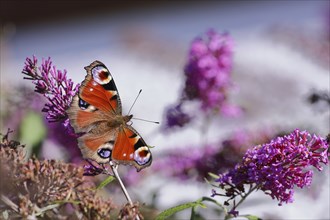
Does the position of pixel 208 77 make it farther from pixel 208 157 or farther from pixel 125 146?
pixel 125 146

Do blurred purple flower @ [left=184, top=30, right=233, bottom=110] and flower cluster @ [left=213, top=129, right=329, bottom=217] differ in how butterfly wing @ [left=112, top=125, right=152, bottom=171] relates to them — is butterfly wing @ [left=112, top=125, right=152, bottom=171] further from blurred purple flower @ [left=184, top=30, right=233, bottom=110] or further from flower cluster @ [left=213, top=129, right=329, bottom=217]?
blurred purple flower @ [left=184, top=30, right=233, bottom=110]

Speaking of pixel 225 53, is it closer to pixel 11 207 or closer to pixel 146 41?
pixel 11 207

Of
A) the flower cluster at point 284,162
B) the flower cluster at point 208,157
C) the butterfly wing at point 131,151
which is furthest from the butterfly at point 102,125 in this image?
the flower cluster at point 208,157

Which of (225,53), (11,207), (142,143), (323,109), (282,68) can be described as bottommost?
(11,207)

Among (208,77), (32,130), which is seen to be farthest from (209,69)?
(32,130)

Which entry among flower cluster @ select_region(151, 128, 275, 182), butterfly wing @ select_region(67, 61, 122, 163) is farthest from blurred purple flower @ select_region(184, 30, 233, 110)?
butterfly wing @ select_region(67, 61, 122, 163)

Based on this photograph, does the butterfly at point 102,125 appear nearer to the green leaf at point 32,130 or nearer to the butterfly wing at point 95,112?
the butterfly wing at point 95,112

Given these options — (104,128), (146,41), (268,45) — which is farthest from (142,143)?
(146,41)
